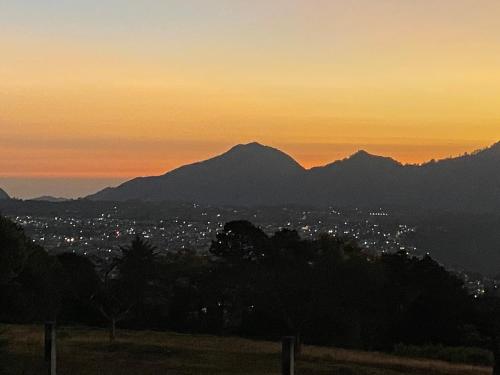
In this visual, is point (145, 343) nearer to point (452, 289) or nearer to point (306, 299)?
point (306, 299)

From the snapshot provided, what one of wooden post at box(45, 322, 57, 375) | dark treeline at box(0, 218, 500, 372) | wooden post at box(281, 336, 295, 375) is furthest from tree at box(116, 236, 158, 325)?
wooden post at box(281, 336, 295, 375)

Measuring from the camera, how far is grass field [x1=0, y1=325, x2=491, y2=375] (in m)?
22.0

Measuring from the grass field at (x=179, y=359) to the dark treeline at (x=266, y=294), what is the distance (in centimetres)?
208

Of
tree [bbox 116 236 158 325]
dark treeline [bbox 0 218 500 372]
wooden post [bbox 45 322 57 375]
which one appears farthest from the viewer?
tree [bbox 116 236 158 325]

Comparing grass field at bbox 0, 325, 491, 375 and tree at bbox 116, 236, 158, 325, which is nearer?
grass field at bbox 0, 325, 491, 375

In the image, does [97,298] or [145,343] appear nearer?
[145,343]

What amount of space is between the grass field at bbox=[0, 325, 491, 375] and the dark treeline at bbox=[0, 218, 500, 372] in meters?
2.08

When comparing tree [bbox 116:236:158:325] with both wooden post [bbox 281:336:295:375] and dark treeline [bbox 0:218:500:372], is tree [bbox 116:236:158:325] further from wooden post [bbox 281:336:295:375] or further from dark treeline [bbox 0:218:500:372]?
wooden post [bbox 281:336:295:375]

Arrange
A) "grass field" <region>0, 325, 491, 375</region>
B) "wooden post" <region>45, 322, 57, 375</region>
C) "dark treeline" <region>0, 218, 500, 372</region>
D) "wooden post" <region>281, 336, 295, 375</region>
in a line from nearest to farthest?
"wooden post" <region>281, 336, 295, 375</region> → "wooden post" <region>45, 322, 57, 375</region> → "grass field" <region>0, 325, 491, 375</region> → "dark treeline" <region>0, 218, 500, 372</region>

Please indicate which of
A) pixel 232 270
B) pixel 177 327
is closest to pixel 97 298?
pixel 177 327

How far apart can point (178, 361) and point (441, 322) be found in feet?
67.5

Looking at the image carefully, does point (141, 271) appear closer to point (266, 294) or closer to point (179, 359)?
point (266, 294)

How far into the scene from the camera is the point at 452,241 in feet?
653

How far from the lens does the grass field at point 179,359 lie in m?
22.0
